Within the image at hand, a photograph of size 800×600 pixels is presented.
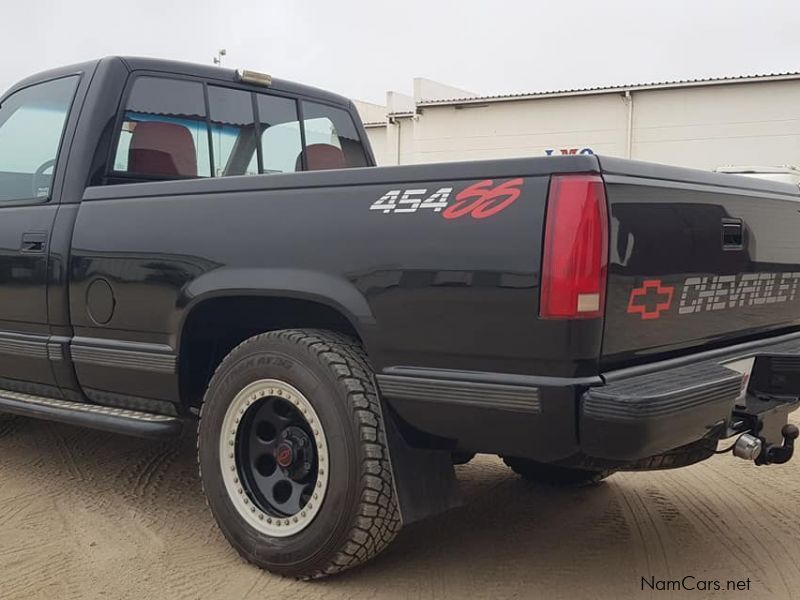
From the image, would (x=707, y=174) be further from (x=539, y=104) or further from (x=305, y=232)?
(x=539, y=104)

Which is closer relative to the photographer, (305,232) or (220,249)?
(305,232)

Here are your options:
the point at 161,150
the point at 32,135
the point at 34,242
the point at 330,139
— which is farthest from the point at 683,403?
the point at 32,135

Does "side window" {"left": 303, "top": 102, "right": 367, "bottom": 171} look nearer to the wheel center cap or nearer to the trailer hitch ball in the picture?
the wheel center cap

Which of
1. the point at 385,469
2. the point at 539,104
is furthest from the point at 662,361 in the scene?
the point at 539,104

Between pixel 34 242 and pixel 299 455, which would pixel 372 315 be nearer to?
pixel 299 455

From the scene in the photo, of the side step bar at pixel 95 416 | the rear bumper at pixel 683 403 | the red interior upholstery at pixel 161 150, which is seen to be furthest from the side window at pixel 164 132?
the rear bumper at pixel 683 403

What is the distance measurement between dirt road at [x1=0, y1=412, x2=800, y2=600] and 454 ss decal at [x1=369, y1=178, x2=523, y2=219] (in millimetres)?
1386

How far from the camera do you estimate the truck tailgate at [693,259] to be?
100 inches

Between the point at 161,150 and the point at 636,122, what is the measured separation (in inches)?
543

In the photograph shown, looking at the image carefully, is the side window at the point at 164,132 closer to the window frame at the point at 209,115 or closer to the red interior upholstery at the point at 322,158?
the window frame at the point at 209,115

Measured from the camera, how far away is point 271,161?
4.57 metres

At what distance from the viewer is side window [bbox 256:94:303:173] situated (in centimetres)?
456

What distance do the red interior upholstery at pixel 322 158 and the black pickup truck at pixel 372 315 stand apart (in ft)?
2.81

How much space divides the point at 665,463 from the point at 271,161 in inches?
107
